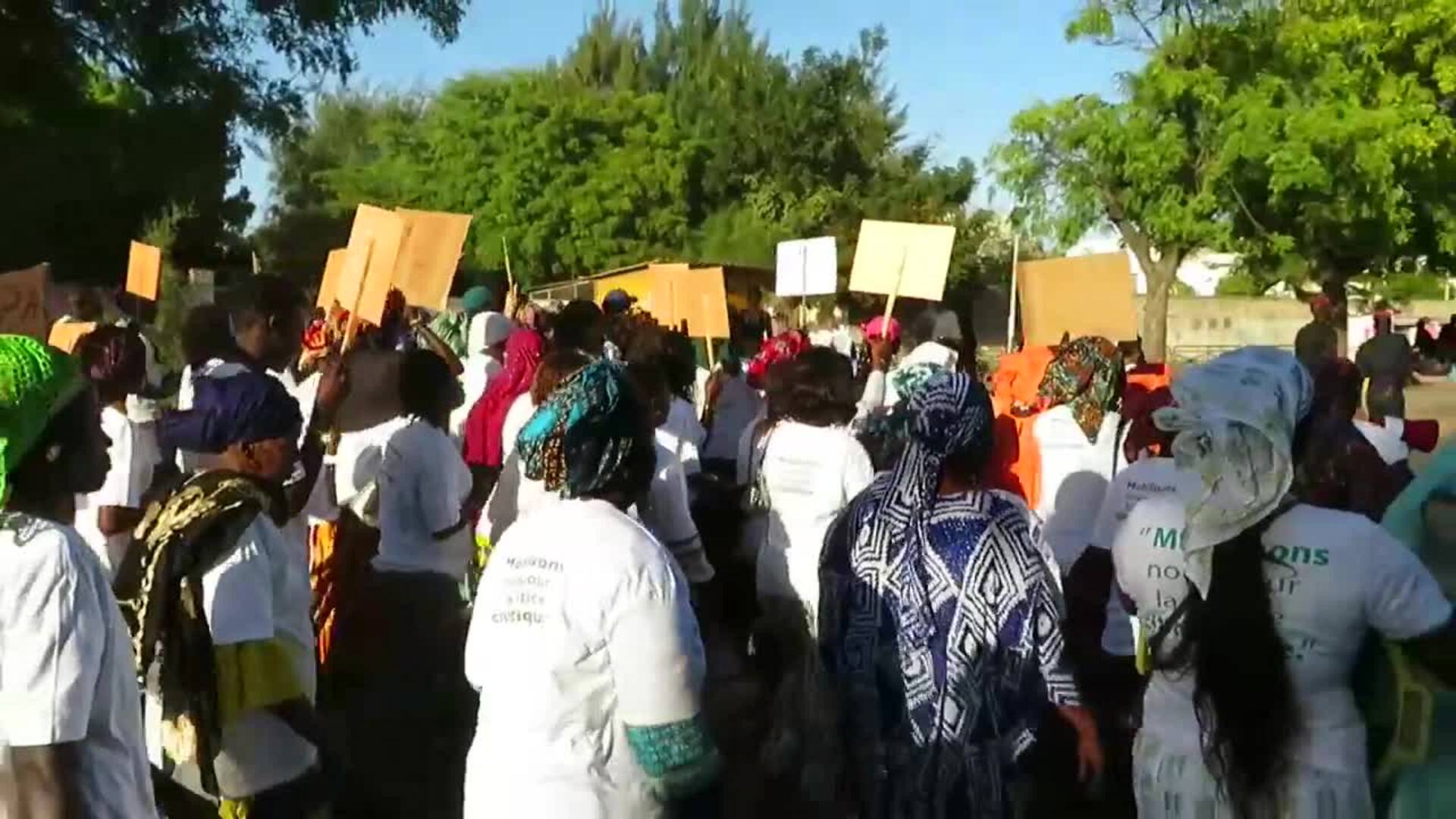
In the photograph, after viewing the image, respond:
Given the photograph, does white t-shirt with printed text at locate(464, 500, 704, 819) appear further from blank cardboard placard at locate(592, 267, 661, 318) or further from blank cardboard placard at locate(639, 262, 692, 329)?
blank cardboard placard at locate(592, 267, 661, 318)

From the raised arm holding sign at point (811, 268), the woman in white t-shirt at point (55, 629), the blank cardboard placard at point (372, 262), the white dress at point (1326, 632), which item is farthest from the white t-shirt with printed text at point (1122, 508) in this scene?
the raised arm holding sign at point (811, 268)

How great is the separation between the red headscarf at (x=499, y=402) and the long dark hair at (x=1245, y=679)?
15.0ft

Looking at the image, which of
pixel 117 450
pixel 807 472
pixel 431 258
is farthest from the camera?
pixel 431 258

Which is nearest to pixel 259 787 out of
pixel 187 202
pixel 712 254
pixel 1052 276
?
pixel 1052 276

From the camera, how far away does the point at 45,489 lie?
2.82 meters

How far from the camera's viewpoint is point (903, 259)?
11.0 metres

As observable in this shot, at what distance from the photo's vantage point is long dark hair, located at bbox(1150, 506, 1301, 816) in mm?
3309

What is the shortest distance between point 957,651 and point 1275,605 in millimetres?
792

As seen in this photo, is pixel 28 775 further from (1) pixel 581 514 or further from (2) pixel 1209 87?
(2) pixel 1209 87

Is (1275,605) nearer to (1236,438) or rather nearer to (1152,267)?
(1236,438)

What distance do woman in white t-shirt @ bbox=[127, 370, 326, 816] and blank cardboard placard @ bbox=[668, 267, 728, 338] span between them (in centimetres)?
Result: 818

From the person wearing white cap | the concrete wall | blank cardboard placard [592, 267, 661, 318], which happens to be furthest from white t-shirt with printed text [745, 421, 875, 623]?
the concrete wall

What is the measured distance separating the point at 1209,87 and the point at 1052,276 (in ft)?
64.1

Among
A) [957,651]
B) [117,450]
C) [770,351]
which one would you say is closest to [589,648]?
[957,651]
